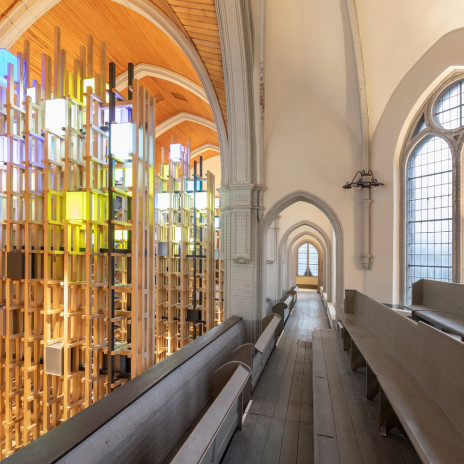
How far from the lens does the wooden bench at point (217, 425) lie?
1682 mm

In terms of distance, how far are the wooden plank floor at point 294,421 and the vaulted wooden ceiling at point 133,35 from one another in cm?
549

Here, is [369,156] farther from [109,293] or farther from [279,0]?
[109,293]

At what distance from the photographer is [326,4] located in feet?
18.6

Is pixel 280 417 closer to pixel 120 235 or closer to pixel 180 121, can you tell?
pixel 120 235

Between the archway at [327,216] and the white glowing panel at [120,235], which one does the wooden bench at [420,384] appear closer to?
the archway at [327,216]

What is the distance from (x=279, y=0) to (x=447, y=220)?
5.01 metres

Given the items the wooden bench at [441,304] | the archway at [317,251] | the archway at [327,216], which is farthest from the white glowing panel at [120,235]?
the archway at [317,251]

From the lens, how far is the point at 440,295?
161 inches

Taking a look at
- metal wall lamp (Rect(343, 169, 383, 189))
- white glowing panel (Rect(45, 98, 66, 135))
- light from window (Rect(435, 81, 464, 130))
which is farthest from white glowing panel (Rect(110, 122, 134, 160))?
light from window (Rect(435, 81, 464, 130))

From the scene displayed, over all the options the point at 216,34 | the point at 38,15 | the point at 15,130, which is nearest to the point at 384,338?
the point at 216,34

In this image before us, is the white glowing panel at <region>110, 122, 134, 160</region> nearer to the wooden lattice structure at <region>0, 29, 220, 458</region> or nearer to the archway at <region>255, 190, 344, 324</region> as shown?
the wooden lattice structure at <region>0, 29, 220, 458</region>

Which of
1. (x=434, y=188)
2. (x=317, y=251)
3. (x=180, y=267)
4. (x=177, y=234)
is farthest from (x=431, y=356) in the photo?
(x=317, y=251)

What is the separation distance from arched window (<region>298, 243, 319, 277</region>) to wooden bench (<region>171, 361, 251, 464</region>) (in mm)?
17596

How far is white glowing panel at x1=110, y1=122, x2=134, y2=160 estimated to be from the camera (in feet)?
13.7
